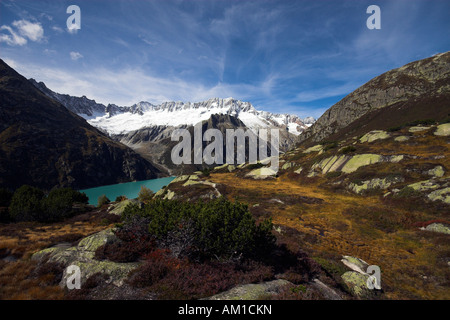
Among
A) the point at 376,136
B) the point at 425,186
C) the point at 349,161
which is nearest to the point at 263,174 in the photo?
the point at 349,161

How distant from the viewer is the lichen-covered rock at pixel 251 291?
26.6ft

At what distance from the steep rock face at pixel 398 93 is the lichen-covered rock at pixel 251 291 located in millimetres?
136792

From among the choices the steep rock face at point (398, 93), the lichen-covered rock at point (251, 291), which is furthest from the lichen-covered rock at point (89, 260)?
the steep rock face at point (398, 93)

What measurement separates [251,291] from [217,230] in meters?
3.93

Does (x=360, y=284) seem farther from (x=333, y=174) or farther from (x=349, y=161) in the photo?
(x=349, y=161)

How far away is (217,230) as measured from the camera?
11.6 metres

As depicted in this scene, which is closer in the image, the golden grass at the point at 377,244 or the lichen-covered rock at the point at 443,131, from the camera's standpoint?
the golden grass at the point at 377,244

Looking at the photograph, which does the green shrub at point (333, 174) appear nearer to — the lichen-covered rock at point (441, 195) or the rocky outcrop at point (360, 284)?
the lichen-covered rock at point (441, 195)

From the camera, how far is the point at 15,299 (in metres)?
7.61

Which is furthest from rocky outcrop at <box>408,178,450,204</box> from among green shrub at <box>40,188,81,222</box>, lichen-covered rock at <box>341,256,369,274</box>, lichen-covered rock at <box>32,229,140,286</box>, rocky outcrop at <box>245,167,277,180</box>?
green shrub at <box>40,188,81,222</box>

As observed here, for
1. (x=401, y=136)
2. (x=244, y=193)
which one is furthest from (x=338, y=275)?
(x=401, y=136)

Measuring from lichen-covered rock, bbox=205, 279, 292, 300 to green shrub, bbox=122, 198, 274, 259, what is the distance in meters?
2.22
